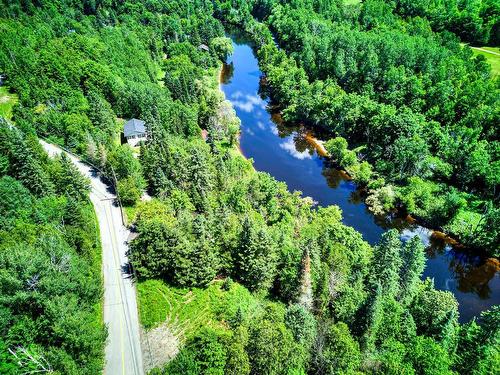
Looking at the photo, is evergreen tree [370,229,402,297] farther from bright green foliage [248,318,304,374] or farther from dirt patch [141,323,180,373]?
dirt patch [141,323,180,373]

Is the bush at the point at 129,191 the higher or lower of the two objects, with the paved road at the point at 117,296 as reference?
higher

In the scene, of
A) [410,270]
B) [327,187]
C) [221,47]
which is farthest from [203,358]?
[221,47]

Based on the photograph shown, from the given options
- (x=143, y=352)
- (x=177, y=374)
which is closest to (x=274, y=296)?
(x=143, y=352)

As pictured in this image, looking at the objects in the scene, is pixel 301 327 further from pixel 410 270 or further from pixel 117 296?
pixel 117 296

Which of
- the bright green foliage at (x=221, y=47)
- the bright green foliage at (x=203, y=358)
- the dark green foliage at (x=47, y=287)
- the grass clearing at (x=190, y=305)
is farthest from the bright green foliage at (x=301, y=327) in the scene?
the bright green foliage at (x=221, y=47)

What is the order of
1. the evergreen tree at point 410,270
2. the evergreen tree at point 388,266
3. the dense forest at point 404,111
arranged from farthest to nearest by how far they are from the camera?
the dense forest at point 404,111 < the evergreen tree at point 410,270 < the evergreen tree at point 388,266

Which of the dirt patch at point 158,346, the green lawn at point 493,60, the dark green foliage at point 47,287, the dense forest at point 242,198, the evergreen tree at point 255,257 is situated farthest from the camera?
the green lawn at point 493,60

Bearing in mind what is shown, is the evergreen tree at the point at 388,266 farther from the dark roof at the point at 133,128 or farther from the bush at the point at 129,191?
the dark roof at the point at 133,128

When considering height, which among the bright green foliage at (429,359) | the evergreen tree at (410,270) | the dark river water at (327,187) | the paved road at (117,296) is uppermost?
the bright green foliage at (429,359)
